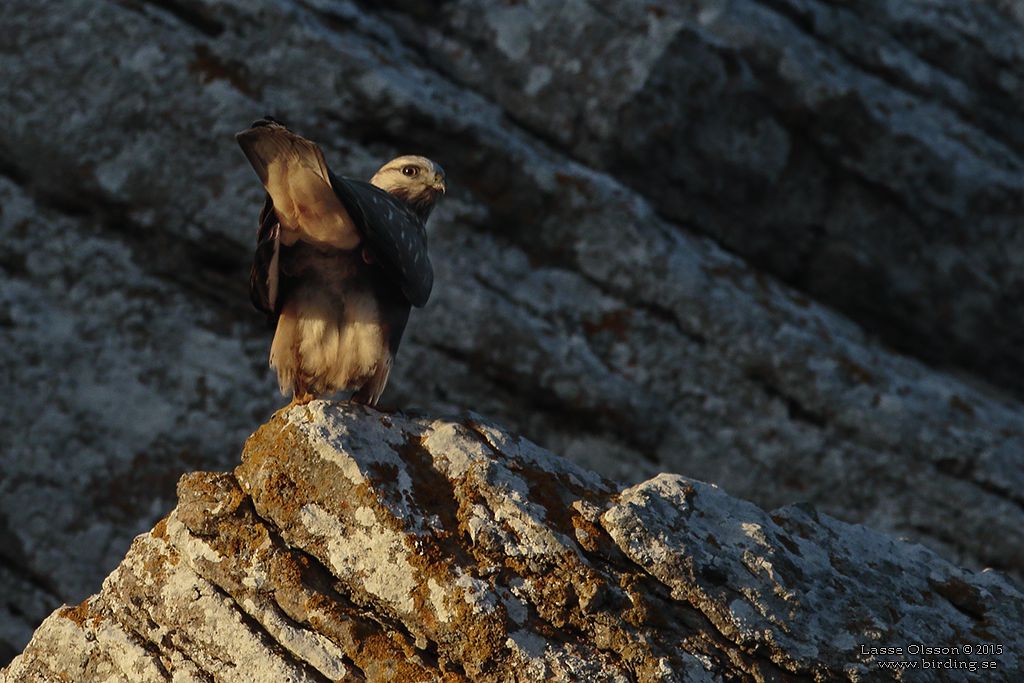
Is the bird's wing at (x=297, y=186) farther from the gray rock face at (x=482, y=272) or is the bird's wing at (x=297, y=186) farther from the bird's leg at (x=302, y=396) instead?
the gray rock face at (x=482, y=272)

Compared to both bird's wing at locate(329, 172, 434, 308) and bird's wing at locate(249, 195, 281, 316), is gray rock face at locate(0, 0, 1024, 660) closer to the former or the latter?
bird's wing at locate(249, 195, 281, 316)

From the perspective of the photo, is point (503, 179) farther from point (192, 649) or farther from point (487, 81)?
point (192, 649)

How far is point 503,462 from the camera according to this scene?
19.2 ft

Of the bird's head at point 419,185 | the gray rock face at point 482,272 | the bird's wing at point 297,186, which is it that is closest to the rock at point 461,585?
the bird's wing at point 297,186

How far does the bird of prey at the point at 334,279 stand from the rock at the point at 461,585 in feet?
3.02

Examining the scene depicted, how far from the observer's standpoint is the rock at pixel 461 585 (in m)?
5.20

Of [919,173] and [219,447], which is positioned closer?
[219,447]

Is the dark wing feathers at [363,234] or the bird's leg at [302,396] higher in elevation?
the dark wing feathers at [363,234]

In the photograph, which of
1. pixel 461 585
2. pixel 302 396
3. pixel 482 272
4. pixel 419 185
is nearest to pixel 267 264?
pixel 302 396

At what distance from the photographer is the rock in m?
5.20

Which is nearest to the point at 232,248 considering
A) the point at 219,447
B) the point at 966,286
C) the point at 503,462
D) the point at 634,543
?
the point at 219,447

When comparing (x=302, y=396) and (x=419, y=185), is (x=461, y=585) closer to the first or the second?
(x=302, y=396)

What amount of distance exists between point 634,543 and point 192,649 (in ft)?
7.39

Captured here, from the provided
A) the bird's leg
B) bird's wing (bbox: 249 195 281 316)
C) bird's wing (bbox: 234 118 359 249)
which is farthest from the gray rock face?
bird's wing (bbox: 234 118 359 249)
